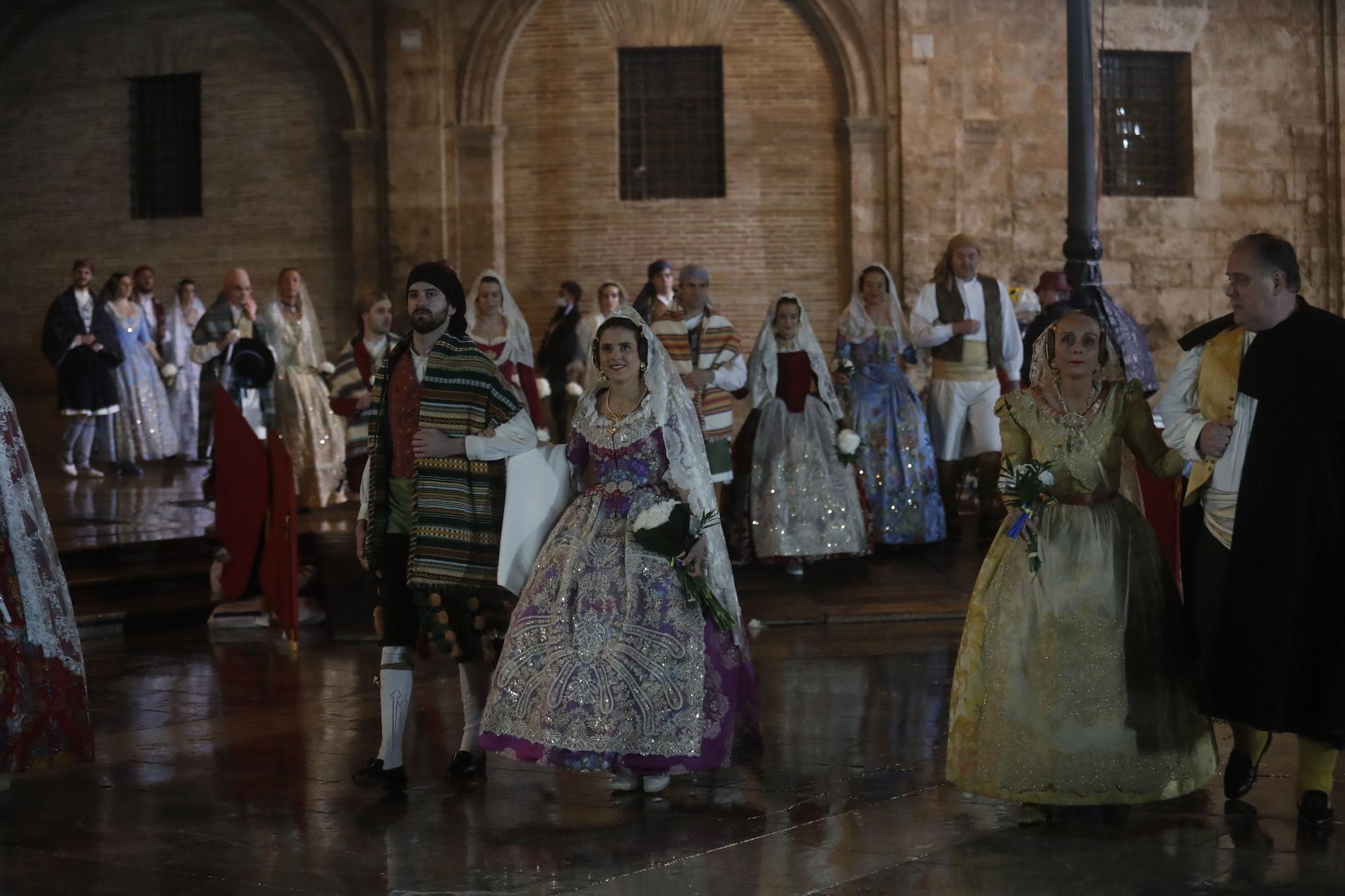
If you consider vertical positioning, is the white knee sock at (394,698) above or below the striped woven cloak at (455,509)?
below

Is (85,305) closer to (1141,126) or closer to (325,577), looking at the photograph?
(325,577)

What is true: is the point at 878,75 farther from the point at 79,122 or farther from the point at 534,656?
the point at 534,656

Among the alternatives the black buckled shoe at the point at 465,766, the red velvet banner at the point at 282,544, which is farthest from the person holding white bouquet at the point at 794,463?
the black buckled shoe at the point at 465,766

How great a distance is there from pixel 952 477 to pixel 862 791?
20.0ft

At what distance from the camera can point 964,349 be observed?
11094mm

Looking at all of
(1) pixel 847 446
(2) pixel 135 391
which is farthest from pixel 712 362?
(2) pixel 135 391

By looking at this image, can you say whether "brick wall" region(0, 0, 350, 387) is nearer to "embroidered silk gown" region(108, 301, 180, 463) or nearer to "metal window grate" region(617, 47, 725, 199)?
"embroidered silk gown" region(108, 301, 180, 463)

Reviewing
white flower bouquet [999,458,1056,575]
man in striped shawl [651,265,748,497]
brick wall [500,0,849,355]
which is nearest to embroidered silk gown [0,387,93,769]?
white flower bouquet [999,458,1056,575]

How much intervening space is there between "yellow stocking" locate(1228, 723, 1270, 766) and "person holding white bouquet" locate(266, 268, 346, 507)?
7957mm

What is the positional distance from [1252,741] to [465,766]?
8.28 feet

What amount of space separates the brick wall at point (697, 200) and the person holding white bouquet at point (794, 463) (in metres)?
6.78

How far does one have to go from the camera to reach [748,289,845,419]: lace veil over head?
33.7ft

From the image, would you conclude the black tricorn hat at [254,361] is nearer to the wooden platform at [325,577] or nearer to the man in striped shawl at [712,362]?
the wooden platform at [325,577]

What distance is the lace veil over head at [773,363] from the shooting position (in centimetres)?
1027
